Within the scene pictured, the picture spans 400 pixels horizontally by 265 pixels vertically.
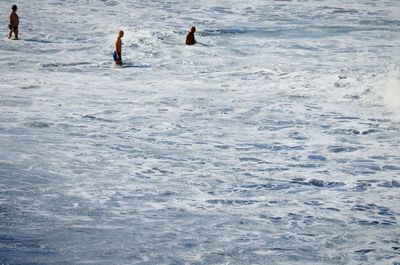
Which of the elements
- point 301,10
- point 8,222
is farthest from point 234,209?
point 301,10

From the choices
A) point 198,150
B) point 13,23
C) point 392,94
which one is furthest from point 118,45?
point 392,94

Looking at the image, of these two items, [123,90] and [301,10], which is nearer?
[123,90]

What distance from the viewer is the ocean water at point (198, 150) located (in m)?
6.81

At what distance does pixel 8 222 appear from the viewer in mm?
6930

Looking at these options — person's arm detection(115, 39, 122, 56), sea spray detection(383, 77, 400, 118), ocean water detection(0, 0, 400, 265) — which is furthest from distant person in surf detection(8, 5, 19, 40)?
sea spray detection(383, 77, 400, 118)

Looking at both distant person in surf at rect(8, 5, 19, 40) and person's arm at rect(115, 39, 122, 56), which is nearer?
person's arm at rect(115, 39, 122, 56)

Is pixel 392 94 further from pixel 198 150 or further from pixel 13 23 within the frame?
pixel 13 23

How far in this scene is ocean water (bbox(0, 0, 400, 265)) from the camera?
6.81 metres

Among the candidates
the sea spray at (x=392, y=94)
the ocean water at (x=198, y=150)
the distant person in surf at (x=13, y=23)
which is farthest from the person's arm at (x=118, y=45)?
the sea spray at (x=392, y=94)

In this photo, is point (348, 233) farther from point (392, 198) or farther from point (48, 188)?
point (48, 188)

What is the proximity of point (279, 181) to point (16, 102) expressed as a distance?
252 inches

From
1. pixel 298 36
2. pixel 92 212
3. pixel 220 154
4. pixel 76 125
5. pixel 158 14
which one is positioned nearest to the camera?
pixel 92 212

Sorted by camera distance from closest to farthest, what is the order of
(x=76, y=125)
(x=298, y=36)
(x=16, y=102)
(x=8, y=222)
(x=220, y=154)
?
(x=8, y=222), (x=220, y=154), (x=76, y=125), (x=16, y=102), (x=298, y=36)

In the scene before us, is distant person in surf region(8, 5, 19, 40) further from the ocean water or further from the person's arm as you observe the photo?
the person's arm
